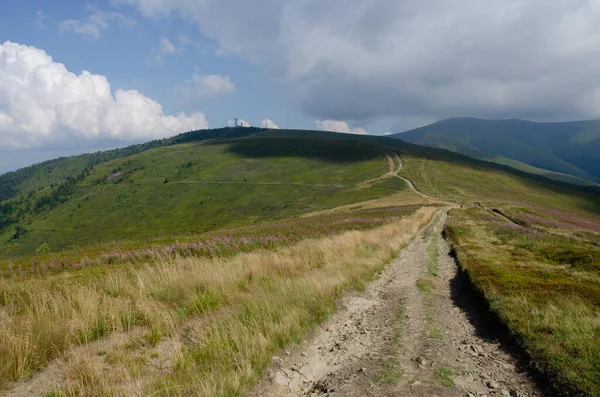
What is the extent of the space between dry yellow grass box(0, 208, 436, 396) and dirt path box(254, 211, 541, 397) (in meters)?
0.51

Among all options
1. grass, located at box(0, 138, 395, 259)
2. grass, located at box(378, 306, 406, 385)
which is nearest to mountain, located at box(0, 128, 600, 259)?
grass, located at box(0, 138, 395, 259)

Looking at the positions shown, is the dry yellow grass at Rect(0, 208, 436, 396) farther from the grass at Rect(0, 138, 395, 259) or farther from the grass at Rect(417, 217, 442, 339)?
the grass at Rect(0, 138, 395, 259)

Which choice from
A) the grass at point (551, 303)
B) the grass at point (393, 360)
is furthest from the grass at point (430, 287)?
the grass at point (551, 303)

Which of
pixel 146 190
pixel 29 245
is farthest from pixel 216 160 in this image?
pixel 29 245

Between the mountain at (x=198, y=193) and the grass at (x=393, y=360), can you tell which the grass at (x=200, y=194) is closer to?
the mountain at (x=198, y=193)

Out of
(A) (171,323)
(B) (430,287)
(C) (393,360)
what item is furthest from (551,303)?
(A) (171,323)

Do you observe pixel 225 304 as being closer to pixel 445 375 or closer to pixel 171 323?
pixel 171 323

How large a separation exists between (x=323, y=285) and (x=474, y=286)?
20.7ft

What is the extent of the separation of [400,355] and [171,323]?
5170 millimetres

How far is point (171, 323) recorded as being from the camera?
7.39 metres

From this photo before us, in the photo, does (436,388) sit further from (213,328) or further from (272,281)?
(272,281)

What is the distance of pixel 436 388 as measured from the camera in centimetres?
550

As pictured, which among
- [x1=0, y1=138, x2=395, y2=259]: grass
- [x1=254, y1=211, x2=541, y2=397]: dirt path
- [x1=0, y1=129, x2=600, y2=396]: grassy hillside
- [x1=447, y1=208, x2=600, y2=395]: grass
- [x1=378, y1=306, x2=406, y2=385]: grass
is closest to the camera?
[x1=0, y1=129, x2=600, y2=396]: grassy hillside

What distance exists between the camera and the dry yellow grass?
520 cm
